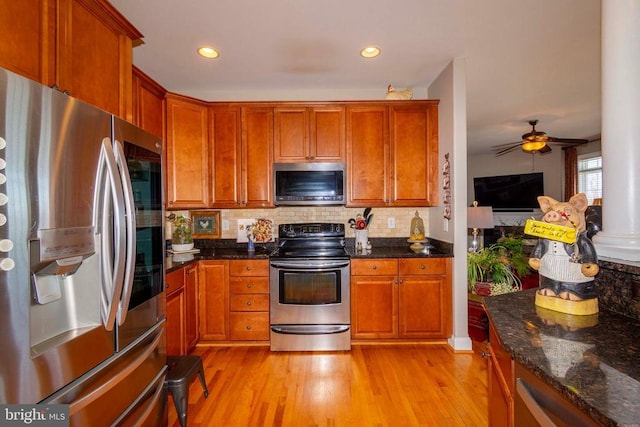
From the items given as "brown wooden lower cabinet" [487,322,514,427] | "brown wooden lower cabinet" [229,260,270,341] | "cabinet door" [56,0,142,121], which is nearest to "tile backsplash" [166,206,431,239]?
"brown wooden lower cabinet" [229,260,270,341]

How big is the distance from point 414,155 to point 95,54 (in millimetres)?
2581

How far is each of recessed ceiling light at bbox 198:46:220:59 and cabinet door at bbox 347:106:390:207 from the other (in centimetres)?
130

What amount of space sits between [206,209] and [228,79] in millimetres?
1352

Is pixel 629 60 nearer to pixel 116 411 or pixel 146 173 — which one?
pixel 146 173

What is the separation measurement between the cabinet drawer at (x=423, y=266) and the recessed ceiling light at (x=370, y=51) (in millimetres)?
1808

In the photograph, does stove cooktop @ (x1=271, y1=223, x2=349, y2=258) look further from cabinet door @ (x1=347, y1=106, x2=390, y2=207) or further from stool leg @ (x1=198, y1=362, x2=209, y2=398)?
stool leg @ (x1=198, y1=362, x2=209, y2=398)

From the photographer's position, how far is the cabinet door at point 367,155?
299cm

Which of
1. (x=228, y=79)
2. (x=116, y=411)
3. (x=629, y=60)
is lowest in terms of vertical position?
(x=116, y=411)

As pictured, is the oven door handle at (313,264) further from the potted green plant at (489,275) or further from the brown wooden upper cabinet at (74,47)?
the brown wooden upper cabinet at (74,47)

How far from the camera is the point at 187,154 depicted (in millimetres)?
2875

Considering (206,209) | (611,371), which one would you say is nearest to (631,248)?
(611,371)

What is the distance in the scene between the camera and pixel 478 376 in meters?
2.25

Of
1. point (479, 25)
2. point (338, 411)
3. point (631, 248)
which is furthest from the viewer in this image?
Result: point (479, 25)

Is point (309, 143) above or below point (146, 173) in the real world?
above
